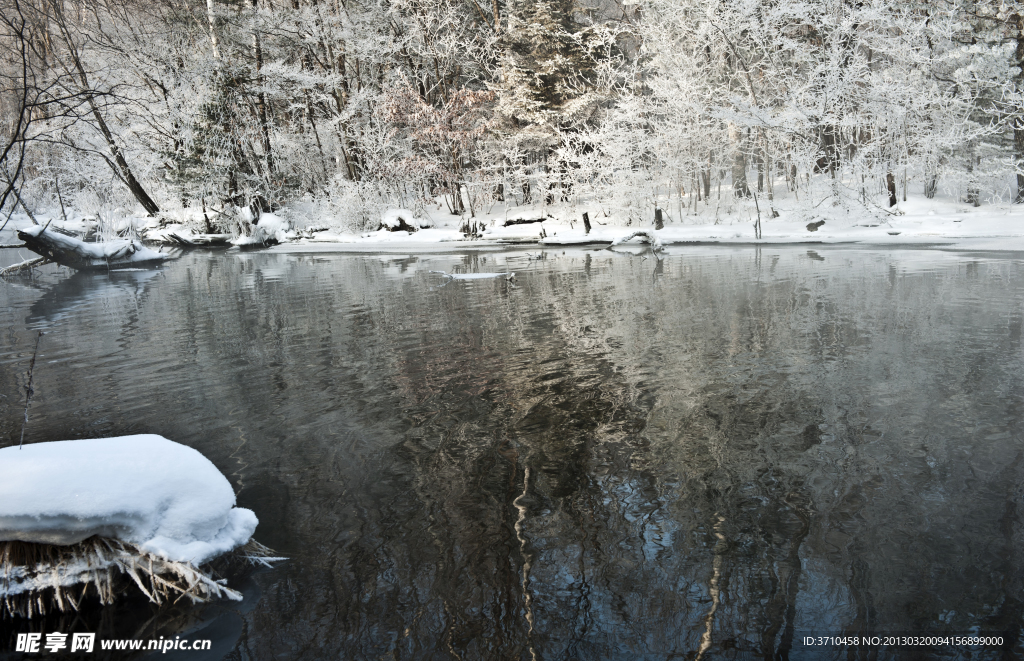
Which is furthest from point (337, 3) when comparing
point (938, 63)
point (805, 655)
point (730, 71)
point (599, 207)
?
point (805, 655)

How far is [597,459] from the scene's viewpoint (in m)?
5.92

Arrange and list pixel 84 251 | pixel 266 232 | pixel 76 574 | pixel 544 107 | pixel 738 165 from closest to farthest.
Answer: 1. pixel 76 574
2. pixel 84 251
3. pixel 738 165
4. pixel 544 107
5. pixel 266 232

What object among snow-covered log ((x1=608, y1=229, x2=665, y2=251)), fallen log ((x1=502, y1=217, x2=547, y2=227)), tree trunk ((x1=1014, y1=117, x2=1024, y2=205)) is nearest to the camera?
snow-covered log ((x1=608, y1=229, x2=665, y2=251))

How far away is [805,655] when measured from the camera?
11.5 ft

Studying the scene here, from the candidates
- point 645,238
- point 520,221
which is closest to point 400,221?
point 520,221

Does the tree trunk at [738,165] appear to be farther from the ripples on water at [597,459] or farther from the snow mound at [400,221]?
the ripples on water at [597,459]

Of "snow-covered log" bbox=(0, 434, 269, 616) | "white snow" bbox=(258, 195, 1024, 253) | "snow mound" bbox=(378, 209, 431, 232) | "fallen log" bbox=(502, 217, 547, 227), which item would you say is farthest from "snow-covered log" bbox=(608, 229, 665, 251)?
"snow-covered log" bbox=(0, 434, 269, 616)

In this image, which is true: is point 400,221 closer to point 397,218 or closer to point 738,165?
point 397,218

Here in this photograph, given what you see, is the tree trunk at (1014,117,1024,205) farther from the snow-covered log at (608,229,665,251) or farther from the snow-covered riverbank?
the snow-covered log at (608,229,665,251)

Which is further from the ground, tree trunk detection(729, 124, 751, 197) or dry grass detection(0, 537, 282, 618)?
tree trunk detection(729, 124, 751, 197)

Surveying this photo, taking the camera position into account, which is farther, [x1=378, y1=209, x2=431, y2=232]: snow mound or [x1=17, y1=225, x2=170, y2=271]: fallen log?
[x1=378, y1=209, x2=431, y2=232]: snow mound

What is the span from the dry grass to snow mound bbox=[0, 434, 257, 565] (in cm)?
12

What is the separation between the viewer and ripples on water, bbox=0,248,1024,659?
12.6 feet

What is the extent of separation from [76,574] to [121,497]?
1.97ft
